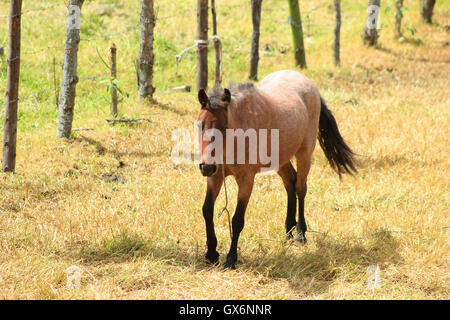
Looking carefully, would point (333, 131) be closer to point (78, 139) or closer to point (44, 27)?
point (78, 139)

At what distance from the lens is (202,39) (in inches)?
407

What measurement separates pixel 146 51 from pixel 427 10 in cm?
1252

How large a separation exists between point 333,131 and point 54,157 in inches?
171

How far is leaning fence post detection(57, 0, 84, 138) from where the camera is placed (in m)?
7.91

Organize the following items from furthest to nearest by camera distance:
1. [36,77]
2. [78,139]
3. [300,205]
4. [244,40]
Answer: [244,40] < [36,77] < [78,139] < [300,205]

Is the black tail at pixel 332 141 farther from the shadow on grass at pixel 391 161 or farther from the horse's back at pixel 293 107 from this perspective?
the shadow on grass at pixel 391 161

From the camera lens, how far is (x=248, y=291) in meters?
4.46

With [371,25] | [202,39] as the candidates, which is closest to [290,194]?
[202,39]

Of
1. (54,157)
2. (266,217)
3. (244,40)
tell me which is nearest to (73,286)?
(266,217)

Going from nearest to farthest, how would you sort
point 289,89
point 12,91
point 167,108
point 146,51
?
point 289,89 < point 12,91 < point 146,51 < point 167,108

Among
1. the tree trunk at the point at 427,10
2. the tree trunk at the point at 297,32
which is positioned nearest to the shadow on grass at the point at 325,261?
the tree trunk at the point at 297,32

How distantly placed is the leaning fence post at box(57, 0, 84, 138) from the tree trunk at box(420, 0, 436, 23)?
14.2 meters

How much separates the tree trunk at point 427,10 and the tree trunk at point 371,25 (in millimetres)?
2258

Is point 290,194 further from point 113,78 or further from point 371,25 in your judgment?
point 371,25
